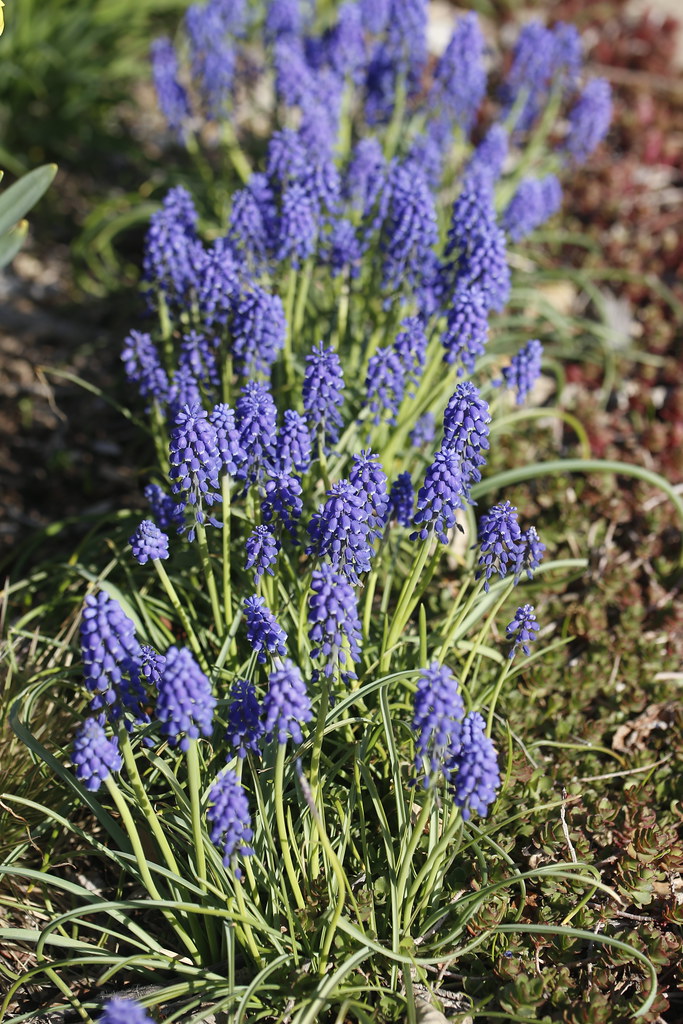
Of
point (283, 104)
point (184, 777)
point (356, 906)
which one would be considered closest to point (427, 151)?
point (283, 104)

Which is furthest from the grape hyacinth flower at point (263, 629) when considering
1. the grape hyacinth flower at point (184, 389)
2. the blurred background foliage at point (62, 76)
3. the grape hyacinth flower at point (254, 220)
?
the blurred background foliage at point (62, 76)

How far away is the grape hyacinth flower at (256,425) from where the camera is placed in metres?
2.98

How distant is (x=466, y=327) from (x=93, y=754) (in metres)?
2.14

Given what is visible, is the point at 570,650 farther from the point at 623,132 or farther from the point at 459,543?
the point at 623,132

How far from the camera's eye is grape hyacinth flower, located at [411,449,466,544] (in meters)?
2.71

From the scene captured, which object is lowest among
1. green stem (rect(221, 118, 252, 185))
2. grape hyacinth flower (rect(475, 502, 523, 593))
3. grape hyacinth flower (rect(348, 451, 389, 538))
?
grape hyacinth flower (rect(475, 502, 523, 593))

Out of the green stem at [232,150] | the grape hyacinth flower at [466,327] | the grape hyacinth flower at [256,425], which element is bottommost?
the grape hyacinth flower at [256,425]

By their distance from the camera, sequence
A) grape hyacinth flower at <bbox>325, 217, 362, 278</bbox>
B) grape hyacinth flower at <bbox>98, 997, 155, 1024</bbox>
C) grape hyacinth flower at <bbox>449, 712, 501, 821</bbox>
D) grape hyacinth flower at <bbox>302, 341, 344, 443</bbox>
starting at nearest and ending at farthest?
grape hyacinth flower at <bbox>98, 997, 155, 1024</bbox> → grape hyacinth flower at <bbox>449, 712, 501, 821</bbox> → grape hyacinth flower at <bbox>302, 341, 344, 443</bbox> → grape hyacinth flower at <bbox>325, 217, 362, 278</bbox>

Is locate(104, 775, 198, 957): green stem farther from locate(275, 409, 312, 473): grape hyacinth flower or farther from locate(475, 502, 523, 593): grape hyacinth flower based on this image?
locate(475, 502, 523, 593): grape hyacinth flower

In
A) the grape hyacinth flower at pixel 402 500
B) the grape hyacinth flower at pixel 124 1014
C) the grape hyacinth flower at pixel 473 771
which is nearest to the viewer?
the grape hyacinth flower at pixel 124 1014

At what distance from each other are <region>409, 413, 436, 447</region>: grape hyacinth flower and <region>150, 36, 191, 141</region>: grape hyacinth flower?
9.22 ft

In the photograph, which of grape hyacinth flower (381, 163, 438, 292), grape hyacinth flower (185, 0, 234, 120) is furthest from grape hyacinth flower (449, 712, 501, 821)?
grape hyacinth flower (185, 0, 234, 120)

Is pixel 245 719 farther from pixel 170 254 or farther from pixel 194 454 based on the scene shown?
pixel 170 254

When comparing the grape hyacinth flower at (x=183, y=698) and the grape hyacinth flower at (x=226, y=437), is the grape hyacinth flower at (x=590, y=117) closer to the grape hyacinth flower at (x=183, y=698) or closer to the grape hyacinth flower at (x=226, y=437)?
the grape hyacinth flower at (x=226, y=437)
